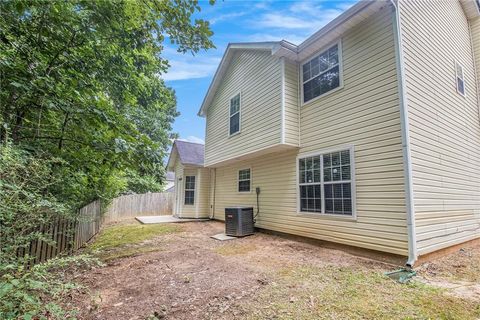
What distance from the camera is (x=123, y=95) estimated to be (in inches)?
236

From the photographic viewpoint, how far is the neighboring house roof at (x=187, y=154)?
1255 centimetres

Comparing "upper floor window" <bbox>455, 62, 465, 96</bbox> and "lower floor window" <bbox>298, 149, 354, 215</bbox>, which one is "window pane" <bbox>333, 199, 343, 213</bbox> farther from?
"upper floor window" <bbox>455, 62, 465, 96</bbox>

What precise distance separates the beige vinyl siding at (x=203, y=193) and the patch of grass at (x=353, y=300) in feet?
28.6

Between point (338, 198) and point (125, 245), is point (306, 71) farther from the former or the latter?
point (125, 245)

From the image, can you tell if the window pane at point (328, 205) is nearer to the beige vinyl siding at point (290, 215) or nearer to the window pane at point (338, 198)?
the window pane at point (338, 198)

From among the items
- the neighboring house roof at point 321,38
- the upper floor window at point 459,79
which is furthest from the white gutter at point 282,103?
the upper floor window at point 459,79

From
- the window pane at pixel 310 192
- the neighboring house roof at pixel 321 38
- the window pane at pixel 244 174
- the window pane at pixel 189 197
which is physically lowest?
the window pane at pixel 189 197

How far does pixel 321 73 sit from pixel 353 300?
17.8ft

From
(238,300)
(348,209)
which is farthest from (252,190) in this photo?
(238,300)

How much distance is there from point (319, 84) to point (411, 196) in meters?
3.60

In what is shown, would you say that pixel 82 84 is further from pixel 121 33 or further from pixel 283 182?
pixel 283 182

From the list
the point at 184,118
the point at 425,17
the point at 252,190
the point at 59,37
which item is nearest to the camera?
the point at 59,37

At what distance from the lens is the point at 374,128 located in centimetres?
504

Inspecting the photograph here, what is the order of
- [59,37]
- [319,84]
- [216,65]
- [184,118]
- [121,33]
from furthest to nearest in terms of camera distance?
[184,118]
[216,65]
[319,84]
[121,33]
[59,37]
